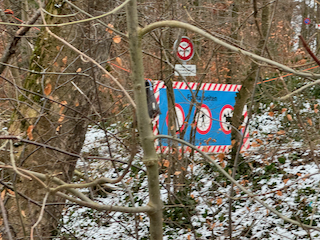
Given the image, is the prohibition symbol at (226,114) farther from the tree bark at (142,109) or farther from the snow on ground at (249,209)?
the tree bark at (142,109)

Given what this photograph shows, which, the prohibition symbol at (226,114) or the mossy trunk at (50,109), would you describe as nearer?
the mossy trunk at (50,109)

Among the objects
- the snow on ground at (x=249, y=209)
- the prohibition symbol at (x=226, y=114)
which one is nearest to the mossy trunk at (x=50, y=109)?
the snow on ground at (x=249, y=209)

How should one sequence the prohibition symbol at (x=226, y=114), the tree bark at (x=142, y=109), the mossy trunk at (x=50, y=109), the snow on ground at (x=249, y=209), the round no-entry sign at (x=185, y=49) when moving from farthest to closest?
the prohibition symbol at (x=226, y=114)
the round no-entry sign at (x=185, y=49)
the snow on ground at (x=249, y=209)
the mossy trunk at (x=50, y=109)
the tree bark at (x=142, y=109)

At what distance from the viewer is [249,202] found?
Result: 208 inches

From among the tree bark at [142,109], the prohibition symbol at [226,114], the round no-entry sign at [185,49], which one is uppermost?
the round no-entry sign at [185,49]

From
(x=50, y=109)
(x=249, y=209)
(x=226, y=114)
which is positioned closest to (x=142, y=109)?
(x=50, y=109)

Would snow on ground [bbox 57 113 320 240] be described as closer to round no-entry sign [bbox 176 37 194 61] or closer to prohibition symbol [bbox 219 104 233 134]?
prohibition symbol [bbox 219 104 233 134]

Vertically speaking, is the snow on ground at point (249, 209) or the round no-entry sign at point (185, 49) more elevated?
the round no-entry sign at point (185, 49)

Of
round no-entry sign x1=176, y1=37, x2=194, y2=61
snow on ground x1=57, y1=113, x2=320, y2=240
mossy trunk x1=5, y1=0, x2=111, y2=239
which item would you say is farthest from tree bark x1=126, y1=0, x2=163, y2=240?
round no-entry sign x1=176, y1=37, x2=194, y2=61

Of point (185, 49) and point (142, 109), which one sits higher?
point (185, 49)

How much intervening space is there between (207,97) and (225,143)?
1.03 metres

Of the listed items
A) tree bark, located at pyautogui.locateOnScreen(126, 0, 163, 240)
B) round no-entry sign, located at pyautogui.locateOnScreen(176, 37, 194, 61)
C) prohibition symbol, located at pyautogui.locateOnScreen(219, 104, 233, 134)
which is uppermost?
round no-entry sign, located at pyautogui.locateOnScreen(176, 37, 194, 61)

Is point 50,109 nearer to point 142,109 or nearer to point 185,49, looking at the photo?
point 142,109

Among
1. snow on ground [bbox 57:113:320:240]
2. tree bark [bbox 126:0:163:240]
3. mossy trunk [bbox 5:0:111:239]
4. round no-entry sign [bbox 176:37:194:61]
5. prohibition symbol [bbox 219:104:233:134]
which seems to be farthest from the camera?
prohibition symbol [bbox 219:104:233:134]
